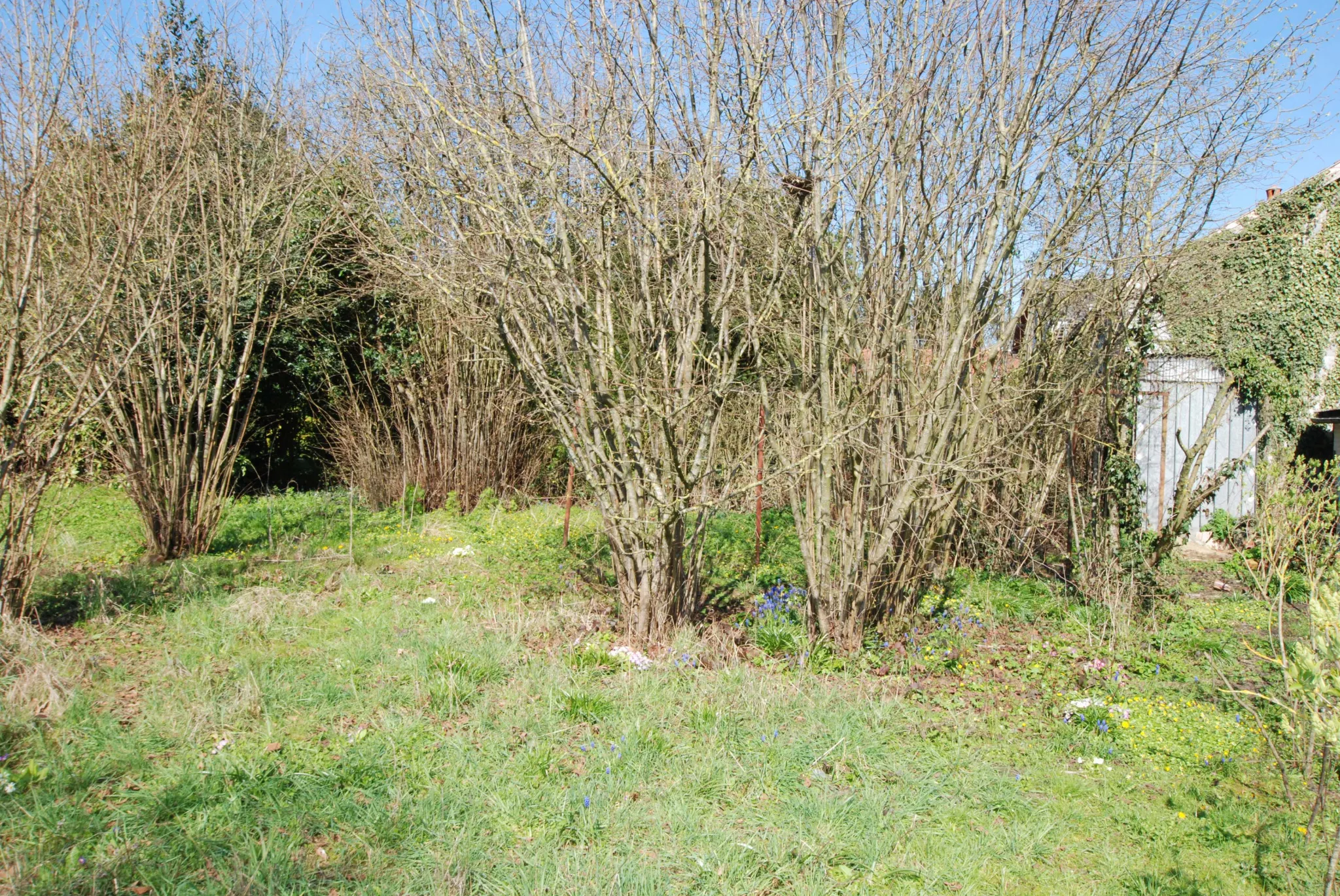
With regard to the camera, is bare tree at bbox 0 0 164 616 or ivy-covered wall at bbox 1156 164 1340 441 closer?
bare tree at bbox 0 0 164 616

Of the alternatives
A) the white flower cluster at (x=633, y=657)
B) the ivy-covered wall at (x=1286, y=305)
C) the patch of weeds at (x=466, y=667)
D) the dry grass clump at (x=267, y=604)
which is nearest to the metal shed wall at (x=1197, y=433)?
the ivy-covered wall at (x=1286, y=305)

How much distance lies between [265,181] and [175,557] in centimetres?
A: 356

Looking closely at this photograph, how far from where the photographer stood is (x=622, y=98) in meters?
5.11

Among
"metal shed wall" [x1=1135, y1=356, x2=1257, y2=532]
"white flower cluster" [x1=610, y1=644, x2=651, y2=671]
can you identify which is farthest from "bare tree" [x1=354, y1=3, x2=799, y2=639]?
"metal shed wall" [x1=1135, y1=356, x2=1257, y2=532]

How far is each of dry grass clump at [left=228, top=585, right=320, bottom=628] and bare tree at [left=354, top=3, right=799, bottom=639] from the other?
201 centimetres

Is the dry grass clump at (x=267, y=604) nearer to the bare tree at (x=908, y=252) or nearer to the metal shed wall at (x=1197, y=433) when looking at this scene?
the bare tree at (x=908, y=252)

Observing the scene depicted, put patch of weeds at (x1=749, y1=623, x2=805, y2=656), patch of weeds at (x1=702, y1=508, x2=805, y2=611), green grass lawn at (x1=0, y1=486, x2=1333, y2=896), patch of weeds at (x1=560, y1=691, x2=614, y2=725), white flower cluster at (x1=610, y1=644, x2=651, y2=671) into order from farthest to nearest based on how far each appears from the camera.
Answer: patch of weeds at (x1=702, y1=508, x2=805, y2=611) < patch of weeds at (x1=749, y1=623, x2=805, y2=656) < white flower cluster at (x1=610, y1=644, x2=651, y2=671) < patch of weeds at (x1=560, y1=691, x2=614, y2=725) < green grass lawn at (x1=0, y1=486, x2=1333, y2=896)

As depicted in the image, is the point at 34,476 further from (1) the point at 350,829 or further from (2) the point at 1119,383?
(2) the point at 1119,383

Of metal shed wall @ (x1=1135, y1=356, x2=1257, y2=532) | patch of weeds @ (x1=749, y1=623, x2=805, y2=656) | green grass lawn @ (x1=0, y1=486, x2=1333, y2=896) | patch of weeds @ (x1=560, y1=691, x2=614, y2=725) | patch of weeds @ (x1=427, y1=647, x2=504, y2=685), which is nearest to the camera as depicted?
green grass lawn @ (x1=0, y1=486, x2=1333, y2=896)

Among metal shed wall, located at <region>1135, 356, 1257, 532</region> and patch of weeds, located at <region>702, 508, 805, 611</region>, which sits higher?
metal shed wall, located at <region>1135, 356, 1257, 532</region>

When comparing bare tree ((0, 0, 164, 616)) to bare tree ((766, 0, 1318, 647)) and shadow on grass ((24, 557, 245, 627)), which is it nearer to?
shadow on grass ((24, 557, 245, 627))

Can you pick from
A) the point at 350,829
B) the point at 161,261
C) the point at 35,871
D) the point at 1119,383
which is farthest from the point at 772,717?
the point at 161,261

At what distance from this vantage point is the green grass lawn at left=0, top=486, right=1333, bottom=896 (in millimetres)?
3018

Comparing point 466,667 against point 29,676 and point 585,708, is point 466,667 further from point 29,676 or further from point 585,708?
point 29,676
